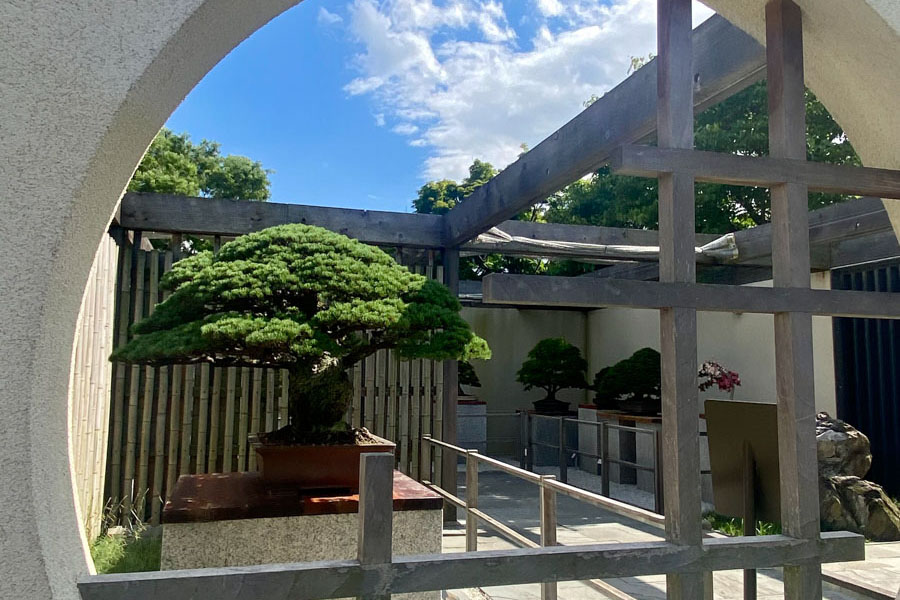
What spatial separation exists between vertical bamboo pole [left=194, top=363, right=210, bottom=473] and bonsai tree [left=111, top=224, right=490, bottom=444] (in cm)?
169

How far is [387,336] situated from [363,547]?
54.4 inches

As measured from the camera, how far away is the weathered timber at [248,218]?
4.06m

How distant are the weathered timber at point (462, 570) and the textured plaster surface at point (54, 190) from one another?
0.14 metres

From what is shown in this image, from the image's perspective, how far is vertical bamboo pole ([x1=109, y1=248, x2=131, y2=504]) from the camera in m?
4.02

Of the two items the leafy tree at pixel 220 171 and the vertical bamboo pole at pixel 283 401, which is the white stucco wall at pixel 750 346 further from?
the leafy tree at pixel 220 171

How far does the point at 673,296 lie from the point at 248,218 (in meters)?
3.34

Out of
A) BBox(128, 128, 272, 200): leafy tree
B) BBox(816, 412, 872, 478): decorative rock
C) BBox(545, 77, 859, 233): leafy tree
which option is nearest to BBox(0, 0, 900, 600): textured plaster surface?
BBox(816, 412, 872, 478): decorative rock

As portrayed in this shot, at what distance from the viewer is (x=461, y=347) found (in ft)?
8.27

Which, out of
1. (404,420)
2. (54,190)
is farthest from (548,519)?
(404,420)

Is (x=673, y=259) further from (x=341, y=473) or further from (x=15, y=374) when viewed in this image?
(x=341, y=473)

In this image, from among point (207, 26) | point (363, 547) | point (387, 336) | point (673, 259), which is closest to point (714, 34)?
point (673, 259)

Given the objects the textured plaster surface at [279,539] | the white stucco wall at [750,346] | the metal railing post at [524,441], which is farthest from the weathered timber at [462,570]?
the metal railing post at [524,441]

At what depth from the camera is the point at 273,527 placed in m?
2.34

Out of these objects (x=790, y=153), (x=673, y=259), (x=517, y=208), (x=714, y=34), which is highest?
(x=714, y=34)
